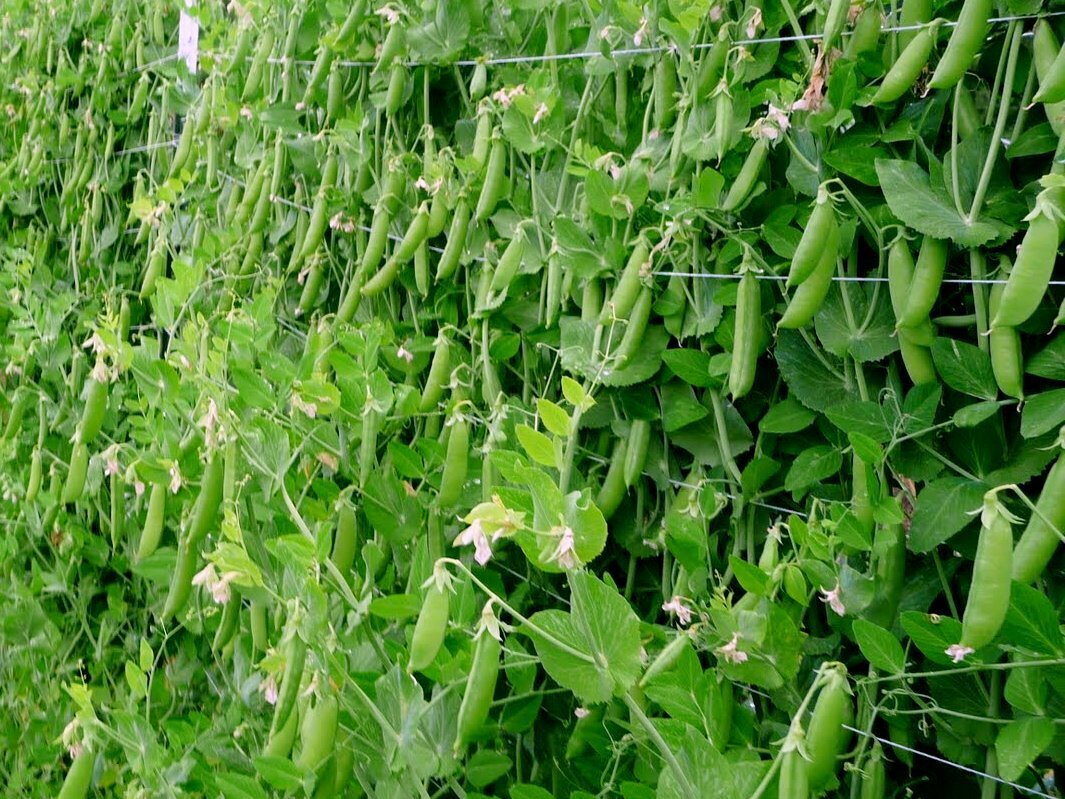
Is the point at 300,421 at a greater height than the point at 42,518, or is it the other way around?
the point at 300,421

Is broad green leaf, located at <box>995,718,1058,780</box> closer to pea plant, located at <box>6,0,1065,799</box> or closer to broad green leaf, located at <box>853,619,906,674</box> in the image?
pea plant, located at <box>6,0,1065,799</box>

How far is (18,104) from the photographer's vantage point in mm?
3453

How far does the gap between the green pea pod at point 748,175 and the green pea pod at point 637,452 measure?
0.32 meters

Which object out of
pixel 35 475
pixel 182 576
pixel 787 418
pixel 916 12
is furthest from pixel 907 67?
pixel 35 475

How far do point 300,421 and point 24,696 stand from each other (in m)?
1.68

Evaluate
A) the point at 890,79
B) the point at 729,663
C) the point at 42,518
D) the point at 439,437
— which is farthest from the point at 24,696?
the point at 890,79

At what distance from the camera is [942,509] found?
119 cm

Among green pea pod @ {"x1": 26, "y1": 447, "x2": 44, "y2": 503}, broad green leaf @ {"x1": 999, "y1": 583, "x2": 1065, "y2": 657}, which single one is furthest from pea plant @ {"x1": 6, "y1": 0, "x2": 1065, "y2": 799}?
green pea pod @ {"x1": 26, "y1": 447, "x2": 44, "y2": 503}

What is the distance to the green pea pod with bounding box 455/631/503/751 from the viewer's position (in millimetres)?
956

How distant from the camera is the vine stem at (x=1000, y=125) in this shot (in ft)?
3.72

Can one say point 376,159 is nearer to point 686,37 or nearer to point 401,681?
point 686,37

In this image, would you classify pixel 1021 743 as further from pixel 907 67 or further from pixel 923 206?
pixel 907 67

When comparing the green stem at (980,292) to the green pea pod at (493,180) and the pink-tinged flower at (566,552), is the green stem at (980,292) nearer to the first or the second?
the pink-tinged flower at (566,552)

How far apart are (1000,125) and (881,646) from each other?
22.3 inches
